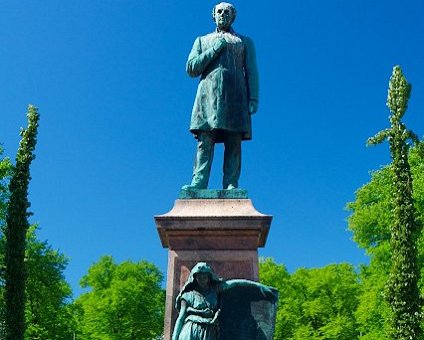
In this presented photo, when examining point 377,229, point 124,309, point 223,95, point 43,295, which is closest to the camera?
point 223,95

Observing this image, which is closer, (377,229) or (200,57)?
(200,57)

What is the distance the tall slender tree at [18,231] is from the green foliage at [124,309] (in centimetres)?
1372

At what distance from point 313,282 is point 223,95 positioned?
117 ft

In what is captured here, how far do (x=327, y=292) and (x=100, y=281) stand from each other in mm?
14756

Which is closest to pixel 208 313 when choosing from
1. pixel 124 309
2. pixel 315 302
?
pixel 124 309

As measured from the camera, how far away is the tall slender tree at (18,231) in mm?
26359

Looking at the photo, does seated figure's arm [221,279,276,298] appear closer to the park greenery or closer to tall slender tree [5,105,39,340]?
the park greenery

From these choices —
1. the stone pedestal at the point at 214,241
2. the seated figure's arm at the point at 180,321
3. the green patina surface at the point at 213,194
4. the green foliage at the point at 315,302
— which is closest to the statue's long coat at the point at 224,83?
the green patina surface at the point at 213,194

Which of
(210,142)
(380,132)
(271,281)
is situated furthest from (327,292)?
(210,142)

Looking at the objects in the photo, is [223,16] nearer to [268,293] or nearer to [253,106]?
[253,106]

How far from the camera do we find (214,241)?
9.02 metres

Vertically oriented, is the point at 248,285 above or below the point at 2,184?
below

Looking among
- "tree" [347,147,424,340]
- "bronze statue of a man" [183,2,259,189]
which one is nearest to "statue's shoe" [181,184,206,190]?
"bronze statue of a man" [183,2,259,189]

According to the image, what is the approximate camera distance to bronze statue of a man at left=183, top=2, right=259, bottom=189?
32.4ft
